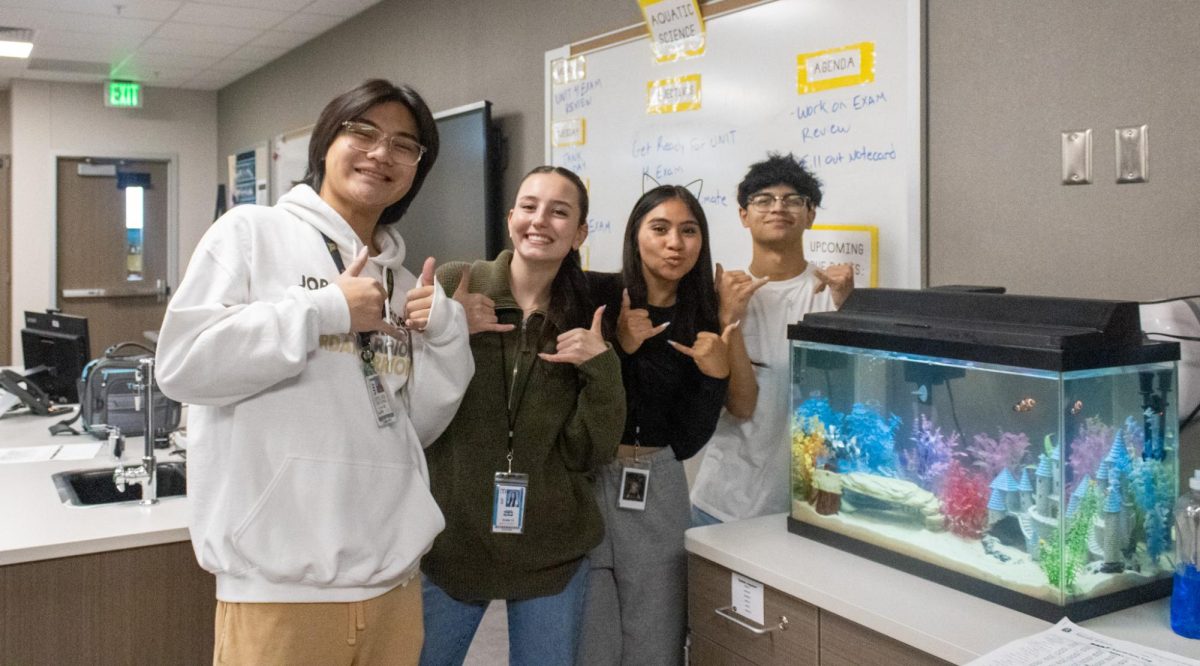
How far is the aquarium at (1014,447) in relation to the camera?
1277mm

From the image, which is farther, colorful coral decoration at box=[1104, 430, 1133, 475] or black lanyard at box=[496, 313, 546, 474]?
black lanyard at box=[496, 313, 546, 474]

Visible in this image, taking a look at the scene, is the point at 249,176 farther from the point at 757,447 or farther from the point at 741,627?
the point at 741,627

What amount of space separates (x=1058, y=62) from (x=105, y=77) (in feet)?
22.8

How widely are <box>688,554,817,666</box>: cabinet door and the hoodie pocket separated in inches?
21.6

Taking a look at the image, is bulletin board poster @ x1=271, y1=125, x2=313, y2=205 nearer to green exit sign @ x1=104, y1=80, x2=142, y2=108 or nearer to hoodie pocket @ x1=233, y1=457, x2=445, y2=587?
green exit sign @ x1=104, y1=80, x2=142, y2=108

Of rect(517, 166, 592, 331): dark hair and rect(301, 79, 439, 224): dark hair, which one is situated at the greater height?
rect(301, 79, 439, 224): dark hair

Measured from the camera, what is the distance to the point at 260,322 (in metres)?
1.29

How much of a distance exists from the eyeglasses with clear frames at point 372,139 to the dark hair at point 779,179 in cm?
99

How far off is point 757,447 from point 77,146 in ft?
23.2

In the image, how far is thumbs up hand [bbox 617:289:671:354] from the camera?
1.79 meters

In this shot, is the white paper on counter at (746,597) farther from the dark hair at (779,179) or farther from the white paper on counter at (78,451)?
the white paper on counter at (78,451)

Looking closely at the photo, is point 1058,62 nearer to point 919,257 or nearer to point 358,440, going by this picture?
point 919,257

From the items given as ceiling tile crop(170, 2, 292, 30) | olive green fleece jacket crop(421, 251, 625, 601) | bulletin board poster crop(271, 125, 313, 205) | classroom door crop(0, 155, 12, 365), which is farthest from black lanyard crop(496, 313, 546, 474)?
classroom door crop(0, 155, 12, 365)

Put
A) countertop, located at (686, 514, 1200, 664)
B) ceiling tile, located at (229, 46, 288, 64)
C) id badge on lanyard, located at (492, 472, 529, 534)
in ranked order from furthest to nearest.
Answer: ceiling tile, located at (229, 46, 288, 64) → id badge on lanyard, located at (492, 472, 529, 534) → countertop, located at (686, 514, 1200, 664)
